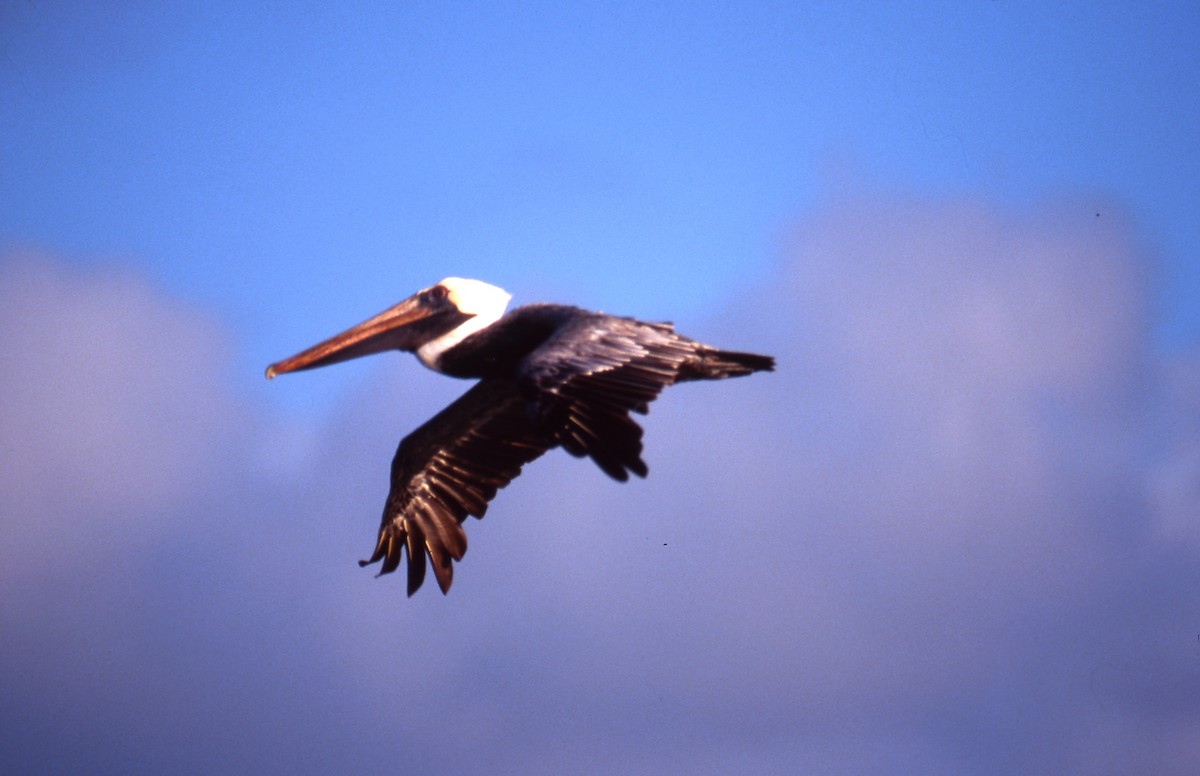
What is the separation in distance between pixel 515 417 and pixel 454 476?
914mm

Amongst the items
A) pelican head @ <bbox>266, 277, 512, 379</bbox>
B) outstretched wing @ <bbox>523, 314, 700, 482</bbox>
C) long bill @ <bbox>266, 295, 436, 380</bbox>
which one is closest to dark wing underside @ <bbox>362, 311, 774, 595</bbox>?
outstretched wing @ <bbox>523, 314, 700, 482</bbox>

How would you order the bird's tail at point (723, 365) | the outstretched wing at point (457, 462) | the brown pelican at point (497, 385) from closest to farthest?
1. the brown pelican at point (497, 385)
2. the bird's tail at point (723, 365)
3. the outstretched wing at point (457, 462)

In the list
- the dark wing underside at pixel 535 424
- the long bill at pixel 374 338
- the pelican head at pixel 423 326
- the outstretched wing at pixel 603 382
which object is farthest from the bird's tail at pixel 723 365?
the long bill at pixel 374 338

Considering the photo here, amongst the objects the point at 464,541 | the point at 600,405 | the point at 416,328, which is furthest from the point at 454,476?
the point at 600,405

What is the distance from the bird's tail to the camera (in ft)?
38.1

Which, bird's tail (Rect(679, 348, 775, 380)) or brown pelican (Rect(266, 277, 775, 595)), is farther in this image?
bird's tail (Rect(679, 348, 775, 380))

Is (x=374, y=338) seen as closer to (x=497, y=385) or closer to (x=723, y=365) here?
(x=497, y=385)

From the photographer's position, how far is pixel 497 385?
13734 millimetres

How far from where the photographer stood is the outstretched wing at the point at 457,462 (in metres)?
13.5

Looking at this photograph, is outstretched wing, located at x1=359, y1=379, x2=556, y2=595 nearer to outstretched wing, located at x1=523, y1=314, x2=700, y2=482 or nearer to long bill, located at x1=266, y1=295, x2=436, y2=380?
long bill, located at x1=266, y1=295, x2=436, y2=380

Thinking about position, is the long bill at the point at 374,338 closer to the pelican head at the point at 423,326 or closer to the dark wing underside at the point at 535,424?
the pelican head at the point at 423,326

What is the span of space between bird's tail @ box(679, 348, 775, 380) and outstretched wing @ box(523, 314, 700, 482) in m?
0.99

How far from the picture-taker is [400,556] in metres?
13.4

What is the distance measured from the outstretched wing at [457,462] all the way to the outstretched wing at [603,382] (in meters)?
3.41
